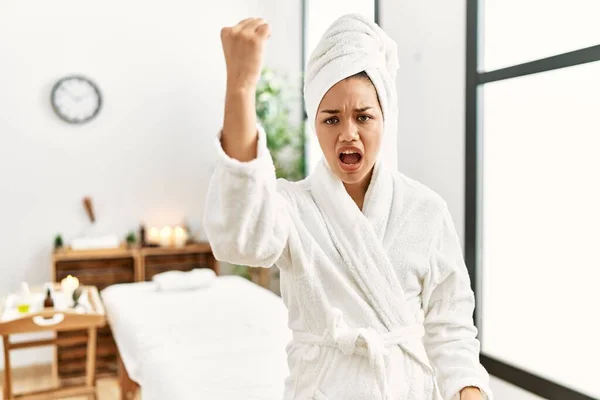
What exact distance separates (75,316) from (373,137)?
89.7 inches

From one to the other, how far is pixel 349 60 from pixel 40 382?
147 inches

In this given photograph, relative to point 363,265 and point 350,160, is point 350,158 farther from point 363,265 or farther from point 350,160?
point 363,265

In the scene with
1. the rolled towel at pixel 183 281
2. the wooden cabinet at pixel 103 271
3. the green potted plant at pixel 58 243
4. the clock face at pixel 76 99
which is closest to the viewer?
the rolled towel at pixel 183 281

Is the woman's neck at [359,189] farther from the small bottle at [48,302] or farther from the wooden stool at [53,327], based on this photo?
the small bottle at [48,302]

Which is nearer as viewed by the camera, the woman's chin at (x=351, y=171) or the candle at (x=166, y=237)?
the woman's chin at (x=351, y=171)

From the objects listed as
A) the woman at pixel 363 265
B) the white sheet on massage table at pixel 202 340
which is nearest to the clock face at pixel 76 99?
the white sheet on massage table at pixel 202 340

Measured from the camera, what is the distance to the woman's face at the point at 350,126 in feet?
3.01

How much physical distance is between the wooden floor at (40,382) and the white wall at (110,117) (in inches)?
3.7

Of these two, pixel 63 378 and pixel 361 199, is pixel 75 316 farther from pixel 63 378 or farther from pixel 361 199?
pixel 361 199

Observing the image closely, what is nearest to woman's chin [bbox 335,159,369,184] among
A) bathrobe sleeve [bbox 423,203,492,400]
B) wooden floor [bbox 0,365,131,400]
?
bathrobe sleeve [bbox 423,203,492,400]

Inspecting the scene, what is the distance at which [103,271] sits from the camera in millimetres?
4023

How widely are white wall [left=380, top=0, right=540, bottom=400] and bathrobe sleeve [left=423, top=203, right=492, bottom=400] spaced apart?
169cm

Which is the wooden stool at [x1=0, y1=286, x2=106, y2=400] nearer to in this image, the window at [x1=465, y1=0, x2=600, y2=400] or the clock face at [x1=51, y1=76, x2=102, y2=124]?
the clock face at [x1=51, y1=76, x2=102, y2=124]

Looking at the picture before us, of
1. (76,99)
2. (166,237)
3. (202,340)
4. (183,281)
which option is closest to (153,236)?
(166,237)
